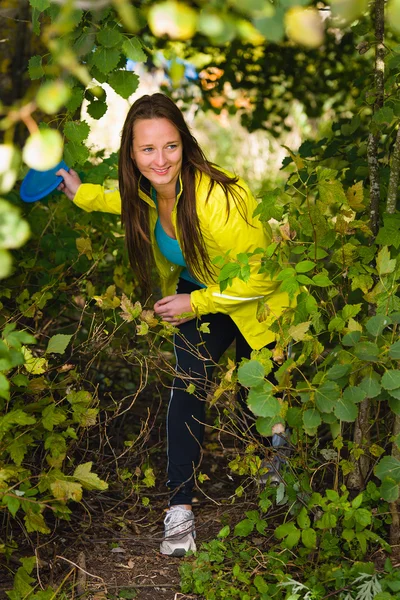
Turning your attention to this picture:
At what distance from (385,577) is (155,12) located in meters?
1.61

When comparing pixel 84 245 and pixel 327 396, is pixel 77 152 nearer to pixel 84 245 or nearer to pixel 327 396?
pixel 84 245

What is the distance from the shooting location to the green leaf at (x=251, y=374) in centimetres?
195

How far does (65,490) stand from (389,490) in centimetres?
83

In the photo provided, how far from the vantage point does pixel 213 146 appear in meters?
8.12

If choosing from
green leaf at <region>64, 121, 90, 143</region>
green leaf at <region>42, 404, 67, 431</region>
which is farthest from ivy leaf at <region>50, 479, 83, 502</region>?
green leaf at <region>64, 121, 90, 143</region>

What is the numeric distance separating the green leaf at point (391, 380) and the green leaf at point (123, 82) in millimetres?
1075

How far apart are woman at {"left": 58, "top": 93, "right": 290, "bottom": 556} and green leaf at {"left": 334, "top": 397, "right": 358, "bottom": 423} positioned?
1.76 ft

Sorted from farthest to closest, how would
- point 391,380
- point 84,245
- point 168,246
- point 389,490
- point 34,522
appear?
point 84,245
point 168,246
point 34,522
point 389,490
point 391,380

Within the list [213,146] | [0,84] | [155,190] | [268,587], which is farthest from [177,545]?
[213,146]

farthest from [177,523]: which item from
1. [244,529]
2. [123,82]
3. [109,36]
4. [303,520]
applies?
[109,36]

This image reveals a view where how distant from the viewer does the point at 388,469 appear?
2.07 m

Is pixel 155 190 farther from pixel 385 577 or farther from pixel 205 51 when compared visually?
pixel 205 51

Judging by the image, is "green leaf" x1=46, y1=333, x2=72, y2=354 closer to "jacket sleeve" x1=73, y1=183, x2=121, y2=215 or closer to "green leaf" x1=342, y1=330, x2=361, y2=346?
"green leaf" x1=342, y1=330, x2=361, y2=346

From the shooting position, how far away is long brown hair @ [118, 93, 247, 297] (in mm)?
2523
